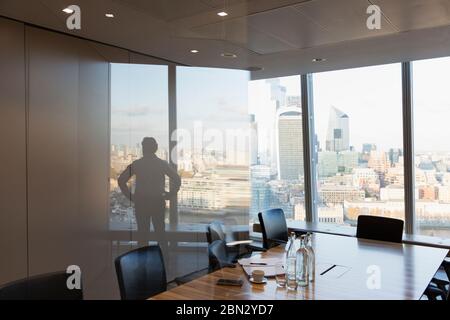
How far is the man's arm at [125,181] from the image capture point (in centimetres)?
354

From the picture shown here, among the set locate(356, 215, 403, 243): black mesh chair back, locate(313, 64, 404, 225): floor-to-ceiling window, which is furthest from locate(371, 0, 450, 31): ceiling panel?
locate(313, 64, 404, 225): floor-to-ceiling window

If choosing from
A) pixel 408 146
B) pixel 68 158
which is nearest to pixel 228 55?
pixel 68 158

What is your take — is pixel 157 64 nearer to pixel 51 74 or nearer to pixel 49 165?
pixel 51 74

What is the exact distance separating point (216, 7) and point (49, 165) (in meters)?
1.82

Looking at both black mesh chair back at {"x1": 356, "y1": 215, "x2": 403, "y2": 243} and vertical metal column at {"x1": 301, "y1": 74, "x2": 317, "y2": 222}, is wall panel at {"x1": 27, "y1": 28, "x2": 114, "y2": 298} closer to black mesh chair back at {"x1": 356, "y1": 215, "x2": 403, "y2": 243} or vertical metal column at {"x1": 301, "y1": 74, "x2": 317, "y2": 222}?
black mesh chair back at {"x1": 356, "y1": 215, "x2": 403, "y2": 243}

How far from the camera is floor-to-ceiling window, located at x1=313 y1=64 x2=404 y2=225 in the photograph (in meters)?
4.77

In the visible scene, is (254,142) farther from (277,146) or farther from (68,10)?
(68,10)

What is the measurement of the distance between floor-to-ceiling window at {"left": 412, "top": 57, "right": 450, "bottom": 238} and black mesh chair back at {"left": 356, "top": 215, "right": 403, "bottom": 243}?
62.7 inches

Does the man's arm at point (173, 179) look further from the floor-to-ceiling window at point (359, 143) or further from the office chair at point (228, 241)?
the floor-to-ceiling window at point (359, 143)

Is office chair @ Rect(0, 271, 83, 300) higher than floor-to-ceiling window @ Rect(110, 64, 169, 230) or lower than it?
lower

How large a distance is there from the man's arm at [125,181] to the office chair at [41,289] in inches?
71.7

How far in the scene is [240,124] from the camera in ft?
14.2

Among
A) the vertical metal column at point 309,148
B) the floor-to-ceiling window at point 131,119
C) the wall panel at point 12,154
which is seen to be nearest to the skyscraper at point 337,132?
the vertical metal column at point 309,148
